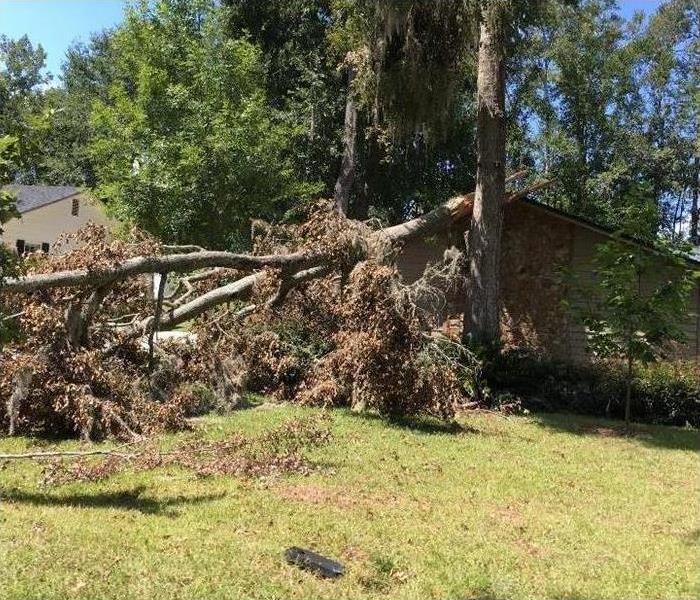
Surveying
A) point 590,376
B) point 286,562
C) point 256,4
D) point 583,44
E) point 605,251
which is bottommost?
point 286,562

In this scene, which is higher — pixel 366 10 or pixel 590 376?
pixel 366 10

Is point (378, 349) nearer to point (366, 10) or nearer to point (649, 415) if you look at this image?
point (649, 415)

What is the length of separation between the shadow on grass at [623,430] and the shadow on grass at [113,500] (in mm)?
6127

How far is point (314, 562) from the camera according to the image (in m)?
4.29

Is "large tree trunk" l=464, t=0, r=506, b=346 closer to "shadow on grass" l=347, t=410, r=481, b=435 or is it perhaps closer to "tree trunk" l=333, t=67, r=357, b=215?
"shadow on grass" l=347, t=410, r=481, b=435

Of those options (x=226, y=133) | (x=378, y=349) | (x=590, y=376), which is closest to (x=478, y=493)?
(x=378, y=349)

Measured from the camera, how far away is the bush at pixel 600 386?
1184 centimetres

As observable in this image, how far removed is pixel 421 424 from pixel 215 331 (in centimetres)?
321

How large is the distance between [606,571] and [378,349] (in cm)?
499

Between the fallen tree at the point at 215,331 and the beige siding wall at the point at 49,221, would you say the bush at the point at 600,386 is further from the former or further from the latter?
the beige siding wall at the point at 49,221

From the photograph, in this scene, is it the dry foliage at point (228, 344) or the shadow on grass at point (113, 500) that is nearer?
the shadow on grass at point (113, 500)

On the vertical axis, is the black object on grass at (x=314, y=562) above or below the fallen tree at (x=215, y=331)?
below

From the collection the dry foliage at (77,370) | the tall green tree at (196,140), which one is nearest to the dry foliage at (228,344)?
the dry foliage at (77,370)

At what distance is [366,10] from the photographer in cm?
1245
